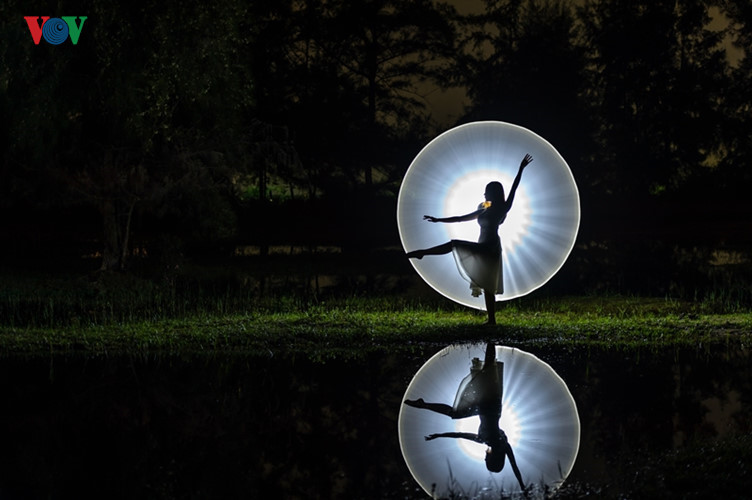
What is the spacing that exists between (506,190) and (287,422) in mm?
8381

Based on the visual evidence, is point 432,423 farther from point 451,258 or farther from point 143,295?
point 143,295

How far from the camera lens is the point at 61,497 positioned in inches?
252

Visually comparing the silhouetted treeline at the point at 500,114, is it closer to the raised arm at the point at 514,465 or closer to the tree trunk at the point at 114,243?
the tree trunk at the point at 114,243

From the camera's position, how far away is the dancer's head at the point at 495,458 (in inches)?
274

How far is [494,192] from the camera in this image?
1368cm

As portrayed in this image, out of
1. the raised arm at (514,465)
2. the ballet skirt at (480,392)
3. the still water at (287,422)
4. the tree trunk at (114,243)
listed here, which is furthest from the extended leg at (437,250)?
the tree trunk at (114,243)

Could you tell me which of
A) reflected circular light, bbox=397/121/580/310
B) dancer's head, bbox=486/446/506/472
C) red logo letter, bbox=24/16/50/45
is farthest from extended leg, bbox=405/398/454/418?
red logo letter, bbox=24/16/50/45

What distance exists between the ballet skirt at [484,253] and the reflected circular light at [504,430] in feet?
9.18

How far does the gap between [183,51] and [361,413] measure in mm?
13906

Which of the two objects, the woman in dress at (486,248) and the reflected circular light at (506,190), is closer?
the woman in dress at (486,248)

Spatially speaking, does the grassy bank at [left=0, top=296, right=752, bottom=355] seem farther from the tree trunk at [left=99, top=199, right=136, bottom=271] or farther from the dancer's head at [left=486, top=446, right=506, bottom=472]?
the tree trunk at [left=99, top=199, right=136, bottom=271]

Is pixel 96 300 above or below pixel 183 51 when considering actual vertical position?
below

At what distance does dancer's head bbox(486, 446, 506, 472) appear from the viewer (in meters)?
6.95

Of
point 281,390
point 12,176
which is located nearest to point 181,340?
point 281,390
